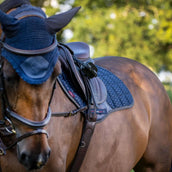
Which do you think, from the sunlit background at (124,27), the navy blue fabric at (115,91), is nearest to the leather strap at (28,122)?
the navy blue fabric at (115,91)

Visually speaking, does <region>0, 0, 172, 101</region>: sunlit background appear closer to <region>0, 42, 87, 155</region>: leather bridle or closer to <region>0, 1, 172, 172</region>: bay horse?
<region>0, 1, 172, 172</region>: bay horse

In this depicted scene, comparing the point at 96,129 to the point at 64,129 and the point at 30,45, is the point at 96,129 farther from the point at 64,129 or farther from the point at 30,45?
the point at 30,45

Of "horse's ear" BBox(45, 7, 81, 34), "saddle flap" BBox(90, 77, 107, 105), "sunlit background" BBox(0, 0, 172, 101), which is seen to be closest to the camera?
"horse's ear" BBox(45, 7, 81, 34)

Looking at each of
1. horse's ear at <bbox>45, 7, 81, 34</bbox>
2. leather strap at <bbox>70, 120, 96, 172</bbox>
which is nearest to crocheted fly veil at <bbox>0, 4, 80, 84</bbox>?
horse's ear at <bbox>45, 7, 81, 34</bbox>

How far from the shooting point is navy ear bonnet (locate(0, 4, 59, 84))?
2.31 m

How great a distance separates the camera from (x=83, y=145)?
9.98 feet

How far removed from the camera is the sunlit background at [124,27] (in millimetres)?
28453

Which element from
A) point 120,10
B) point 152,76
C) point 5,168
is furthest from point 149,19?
point 5,168

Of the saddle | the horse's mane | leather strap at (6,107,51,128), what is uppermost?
the horse's mane

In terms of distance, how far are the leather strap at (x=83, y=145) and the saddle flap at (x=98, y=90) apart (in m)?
0.29

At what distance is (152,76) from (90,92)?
162 centimetres

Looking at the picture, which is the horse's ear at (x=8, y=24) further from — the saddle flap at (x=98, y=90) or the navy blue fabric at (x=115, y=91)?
the navy blue fabric at (x=115, y=91)

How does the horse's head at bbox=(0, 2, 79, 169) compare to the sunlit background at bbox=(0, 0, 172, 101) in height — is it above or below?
above

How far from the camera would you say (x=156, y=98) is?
14.3ft
